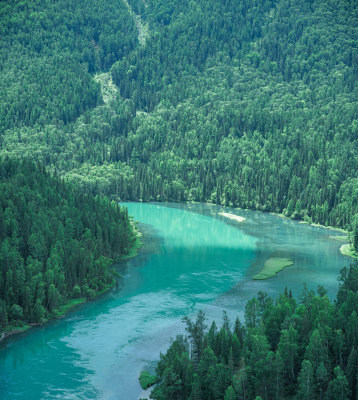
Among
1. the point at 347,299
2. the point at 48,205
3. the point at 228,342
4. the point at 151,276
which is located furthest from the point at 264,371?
the point at 48,205

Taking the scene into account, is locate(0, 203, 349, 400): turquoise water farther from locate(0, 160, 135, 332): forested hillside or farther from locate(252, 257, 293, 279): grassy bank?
locate(0, 160, 135, 332): forested hillside

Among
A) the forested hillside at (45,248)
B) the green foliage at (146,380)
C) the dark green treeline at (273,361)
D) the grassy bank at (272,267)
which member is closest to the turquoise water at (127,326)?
A: the green foliage at (146,380)

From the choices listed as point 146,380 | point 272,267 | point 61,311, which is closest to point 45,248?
point 61,311

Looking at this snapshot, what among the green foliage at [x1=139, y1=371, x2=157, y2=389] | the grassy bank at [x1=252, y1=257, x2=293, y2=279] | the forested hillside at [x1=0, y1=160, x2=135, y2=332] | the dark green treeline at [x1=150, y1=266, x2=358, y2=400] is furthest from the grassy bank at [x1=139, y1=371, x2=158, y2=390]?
the grassy bank at [x1=252, y1=257, x2=293, y2=279]

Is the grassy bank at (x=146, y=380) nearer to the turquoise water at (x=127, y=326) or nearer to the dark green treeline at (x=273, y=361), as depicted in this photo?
the turquoise water at (x=127, y=326)

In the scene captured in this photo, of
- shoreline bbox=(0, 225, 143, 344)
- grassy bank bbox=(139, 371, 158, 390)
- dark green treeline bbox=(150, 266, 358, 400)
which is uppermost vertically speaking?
dark green treeline bbox=(150, 266, 358, 400)
